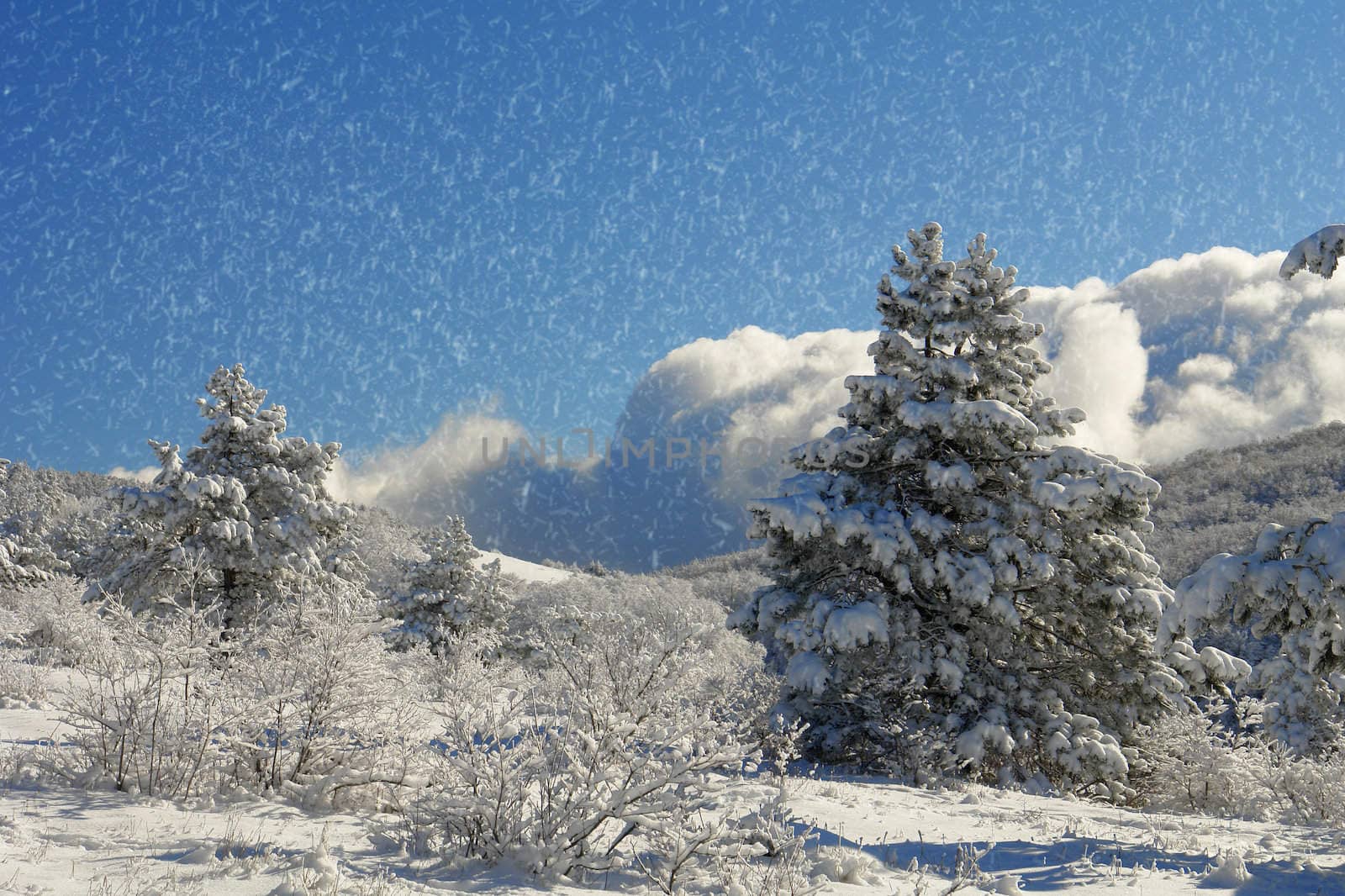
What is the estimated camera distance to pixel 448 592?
123 feet

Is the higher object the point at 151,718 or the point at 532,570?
the point at 532,570

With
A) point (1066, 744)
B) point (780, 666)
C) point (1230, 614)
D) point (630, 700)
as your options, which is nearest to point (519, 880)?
point (630, 700)

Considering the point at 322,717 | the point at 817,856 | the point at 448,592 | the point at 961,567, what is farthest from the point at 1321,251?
the point at 448,592

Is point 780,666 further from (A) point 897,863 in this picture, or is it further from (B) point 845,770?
(A) point 897,863

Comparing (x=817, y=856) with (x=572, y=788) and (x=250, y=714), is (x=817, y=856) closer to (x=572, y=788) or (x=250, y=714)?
(x=572, y=788)

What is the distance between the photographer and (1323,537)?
20.5ft

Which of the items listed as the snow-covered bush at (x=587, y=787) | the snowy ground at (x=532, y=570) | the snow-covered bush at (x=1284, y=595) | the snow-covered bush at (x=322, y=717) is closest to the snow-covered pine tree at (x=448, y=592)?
the snow-covered bush at (x=322, y=717)

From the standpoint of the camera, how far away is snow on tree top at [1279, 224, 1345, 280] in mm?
6684

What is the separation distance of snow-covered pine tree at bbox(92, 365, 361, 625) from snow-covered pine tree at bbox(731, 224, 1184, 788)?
12987mm

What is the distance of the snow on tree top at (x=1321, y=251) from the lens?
6.68 metres

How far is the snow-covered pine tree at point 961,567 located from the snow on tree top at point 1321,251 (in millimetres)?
7587

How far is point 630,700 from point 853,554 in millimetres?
8804

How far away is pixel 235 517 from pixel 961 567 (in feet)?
57.8

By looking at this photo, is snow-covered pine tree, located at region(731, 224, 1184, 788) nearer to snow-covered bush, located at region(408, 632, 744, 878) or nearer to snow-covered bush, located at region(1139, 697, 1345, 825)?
snow-covered bush, located at region(1139, 697, 1345, 825)
